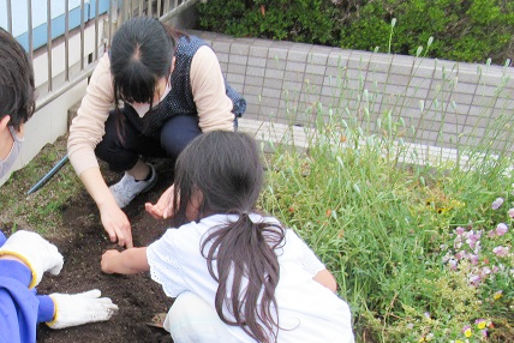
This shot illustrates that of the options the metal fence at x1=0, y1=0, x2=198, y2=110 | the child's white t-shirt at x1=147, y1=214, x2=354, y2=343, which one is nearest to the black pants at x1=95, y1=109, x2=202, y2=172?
the metal fence at x1=0, y1=0, x2=198, y2=110

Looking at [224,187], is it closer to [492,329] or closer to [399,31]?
[492,329]

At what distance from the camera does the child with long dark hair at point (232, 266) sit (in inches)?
55.5

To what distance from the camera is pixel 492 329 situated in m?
1.89

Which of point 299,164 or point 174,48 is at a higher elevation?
point 174,48

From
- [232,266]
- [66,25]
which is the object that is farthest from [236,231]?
[66,25]

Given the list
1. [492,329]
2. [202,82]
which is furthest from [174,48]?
[492,329]

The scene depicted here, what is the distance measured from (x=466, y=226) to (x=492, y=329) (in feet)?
1.40

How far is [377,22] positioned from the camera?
4043 mm

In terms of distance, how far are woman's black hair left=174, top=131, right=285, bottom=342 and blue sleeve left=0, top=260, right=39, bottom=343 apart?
0.42m

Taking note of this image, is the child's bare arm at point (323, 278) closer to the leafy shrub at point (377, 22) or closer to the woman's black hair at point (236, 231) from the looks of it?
the woman's black hair at point (236, 231)

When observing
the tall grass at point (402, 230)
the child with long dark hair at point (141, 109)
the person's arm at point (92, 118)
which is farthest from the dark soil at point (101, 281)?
the tall grass at point (402, 230)

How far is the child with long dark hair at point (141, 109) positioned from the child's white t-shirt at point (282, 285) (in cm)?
32

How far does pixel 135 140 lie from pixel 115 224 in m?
0.55

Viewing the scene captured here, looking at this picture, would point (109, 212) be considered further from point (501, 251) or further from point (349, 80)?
point (349, 80)
